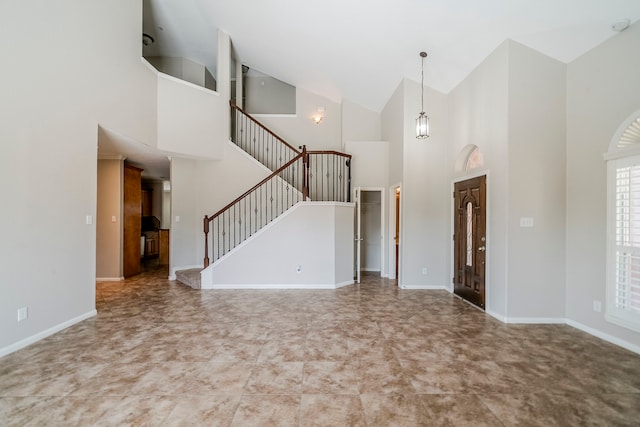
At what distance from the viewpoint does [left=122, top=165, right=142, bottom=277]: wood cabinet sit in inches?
256

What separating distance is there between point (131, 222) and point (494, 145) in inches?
292

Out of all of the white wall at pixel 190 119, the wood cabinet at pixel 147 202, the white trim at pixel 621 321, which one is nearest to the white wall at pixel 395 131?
the white trim at pixel 621 321

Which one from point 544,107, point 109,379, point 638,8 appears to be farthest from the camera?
point 544,107

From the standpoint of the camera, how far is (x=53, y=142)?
341 centimetres

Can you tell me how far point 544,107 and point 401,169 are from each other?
2.42 meters

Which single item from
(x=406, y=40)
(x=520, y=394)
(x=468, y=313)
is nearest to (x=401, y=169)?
(x=406, y=40)

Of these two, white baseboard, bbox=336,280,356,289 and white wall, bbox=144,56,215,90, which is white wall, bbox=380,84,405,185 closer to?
white baseboard, bbox=336,280,356,289

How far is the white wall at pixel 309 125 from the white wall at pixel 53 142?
4.06 meters

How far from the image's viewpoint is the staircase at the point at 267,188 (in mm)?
6242

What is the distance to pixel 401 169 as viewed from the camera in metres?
5.77

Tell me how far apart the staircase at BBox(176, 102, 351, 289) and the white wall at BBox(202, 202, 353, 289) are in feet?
1.25

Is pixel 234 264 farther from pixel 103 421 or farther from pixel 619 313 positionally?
pixel 619 313

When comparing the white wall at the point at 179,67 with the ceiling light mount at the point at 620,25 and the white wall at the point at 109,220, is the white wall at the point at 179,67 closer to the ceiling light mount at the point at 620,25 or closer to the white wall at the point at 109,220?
the white wall at the point at 109,220

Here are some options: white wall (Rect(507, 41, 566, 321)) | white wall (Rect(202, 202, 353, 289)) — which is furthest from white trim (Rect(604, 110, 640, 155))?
white wall (Rect(202, 202, 353, 289))
